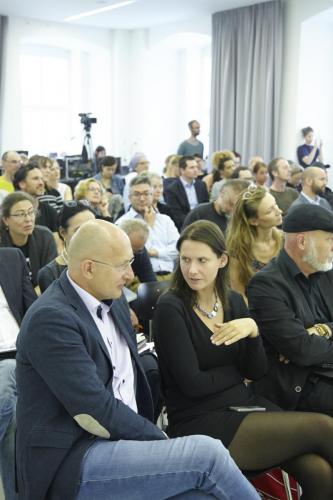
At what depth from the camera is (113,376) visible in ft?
5.98

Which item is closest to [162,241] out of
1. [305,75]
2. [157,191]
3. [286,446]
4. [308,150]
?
[157,191]

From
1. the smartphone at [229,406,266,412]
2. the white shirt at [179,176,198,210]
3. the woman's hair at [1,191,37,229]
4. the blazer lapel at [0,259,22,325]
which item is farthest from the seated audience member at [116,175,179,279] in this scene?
the smartphone at [229,406,266,412]

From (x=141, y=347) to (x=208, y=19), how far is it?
867cm

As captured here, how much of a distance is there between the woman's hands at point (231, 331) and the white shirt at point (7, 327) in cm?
91

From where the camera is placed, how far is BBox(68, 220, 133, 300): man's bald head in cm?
175

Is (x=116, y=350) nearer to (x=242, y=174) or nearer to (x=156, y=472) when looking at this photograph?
(x=156, y=472)

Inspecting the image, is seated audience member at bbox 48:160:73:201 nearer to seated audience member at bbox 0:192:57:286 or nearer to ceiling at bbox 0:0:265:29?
seated audience member at bbox 0:192:57:286

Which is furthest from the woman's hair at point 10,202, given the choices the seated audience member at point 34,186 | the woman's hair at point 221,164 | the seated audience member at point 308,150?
the seated audience member at point 308,150

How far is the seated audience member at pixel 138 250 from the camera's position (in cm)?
351

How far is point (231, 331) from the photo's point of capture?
6.72 ft

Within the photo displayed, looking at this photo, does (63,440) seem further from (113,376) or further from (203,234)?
(203,234)

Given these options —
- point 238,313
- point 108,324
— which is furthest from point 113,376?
point 238,313

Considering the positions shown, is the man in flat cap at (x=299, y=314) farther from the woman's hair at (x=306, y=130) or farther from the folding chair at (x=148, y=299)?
the woman's hair at (x=306, y=130)

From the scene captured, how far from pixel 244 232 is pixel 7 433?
5.15 feet
